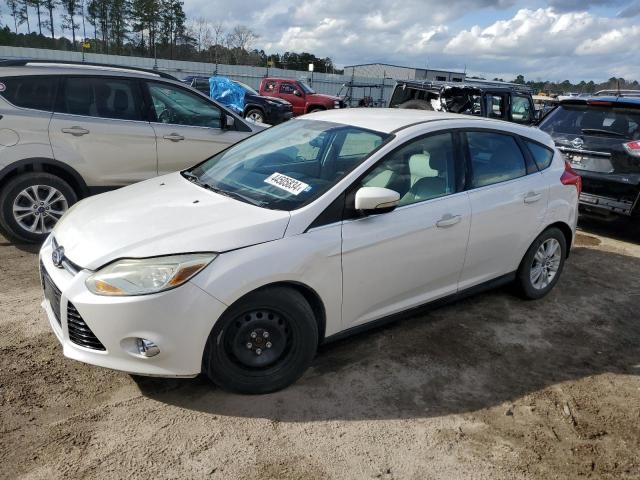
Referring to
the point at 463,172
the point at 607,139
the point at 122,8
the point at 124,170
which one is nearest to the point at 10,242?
the point at 124,170

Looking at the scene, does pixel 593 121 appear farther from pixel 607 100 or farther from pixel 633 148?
pixel 633 148

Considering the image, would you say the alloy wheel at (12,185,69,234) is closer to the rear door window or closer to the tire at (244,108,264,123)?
the rear door window

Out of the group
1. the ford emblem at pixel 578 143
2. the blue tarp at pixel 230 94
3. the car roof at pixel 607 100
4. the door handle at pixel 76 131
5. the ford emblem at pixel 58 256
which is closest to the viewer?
the ford emblem at pixel 58 256

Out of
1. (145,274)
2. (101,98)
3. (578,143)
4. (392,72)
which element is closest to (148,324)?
(145,274)

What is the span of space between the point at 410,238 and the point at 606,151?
14.6 ft

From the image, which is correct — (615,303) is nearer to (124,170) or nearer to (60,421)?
(60,421)

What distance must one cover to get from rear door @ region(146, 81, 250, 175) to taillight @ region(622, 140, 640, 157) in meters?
4.79

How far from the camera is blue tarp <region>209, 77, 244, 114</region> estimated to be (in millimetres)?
19594

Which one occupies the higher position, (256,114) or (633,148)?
(633,148)

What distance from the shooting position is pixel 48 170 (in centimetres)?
532

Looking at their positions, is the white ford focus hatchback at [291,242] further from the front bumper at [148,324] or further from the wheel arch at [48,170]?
the wheel arch at [48,170]

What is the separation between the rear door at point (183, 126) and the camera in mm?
5965

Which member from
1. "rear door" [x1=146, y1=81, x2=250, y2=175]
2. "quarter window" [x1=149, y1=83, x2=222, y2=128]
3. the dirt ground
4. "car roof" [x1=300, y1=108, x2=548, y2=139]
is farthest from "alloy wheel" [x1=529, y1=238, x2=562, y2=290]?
"quarter window" [x1=149, y1=83, x2=222, y2=128]

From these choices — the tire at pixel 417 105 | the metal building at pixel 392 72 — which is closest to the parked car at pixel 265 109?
the tire at pixel 417 105
